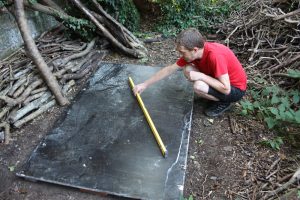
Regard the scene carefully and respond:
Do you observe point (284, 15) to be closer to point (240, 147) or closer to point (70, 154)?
point (240, 147)

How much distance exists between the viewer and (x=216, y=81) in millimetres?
3279

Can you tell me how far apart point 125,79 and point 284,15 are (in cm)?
291

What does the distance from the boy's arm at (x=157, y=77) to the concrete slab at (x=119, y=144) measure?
0.64 ft

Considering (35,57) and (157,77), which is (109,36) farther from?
(157,77)

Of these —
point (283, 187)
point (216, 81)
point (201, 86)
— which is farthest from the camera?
point (201, 86)

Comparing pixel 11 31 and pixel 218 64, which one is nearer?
pixel 218 64

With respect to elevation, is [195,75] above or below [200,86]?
above

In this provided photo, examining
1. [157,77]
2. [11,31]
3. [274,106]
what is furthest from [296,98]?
[11,31]

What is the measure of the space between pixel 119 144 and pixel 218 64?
1439 mm

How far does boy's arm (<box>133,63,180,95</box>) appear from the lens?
3627mm

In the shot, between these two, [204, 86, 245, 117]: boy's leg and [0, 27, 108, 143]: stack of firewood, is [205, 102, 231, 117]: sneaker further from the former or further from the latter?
[0, 27, 108, 143]: stack of firewood

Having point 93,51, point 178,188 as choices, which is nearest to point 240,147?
point 178,188

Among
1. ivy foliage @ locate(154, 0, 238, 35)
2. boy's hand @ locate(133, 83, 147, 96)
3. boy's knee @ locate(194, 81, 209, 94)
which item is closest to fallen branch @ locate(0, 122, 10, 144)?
boy's hand @ locate(133, 83, 147, 96)

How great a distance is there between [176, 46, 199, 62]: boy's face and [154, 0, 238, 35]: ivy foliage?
10.4ft
